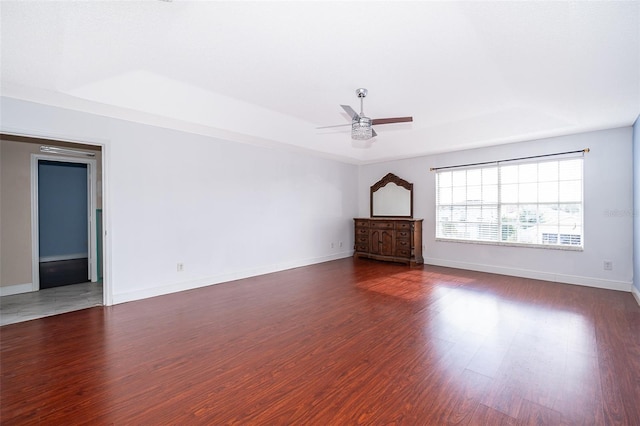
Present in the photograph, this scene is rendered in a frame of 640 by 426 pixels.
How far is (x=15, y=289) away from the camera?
4363 millimetres

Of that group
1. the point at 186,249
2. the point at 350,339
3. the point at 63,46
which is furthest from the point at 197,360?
the point at 63,46

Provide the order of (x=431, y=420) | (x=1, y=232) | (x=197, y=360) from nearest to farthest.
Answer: (x=431, y=420)
(x=197, y=360)
(x=1, y=232)

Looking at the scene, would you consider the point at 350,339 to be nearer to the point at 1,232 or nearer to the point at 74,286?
the point at 74,286

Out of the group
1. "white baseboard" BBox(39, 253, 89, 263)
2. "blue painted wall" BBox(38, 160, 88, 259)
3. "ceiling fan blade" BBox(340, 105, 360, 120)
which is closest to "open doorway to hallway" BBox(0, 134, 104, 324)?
"white baseboard" BBox(39, 253, 89, 263)

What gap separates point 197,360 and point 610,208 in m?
6.07

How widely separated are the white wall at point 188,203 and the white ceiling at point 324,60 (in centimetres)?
30

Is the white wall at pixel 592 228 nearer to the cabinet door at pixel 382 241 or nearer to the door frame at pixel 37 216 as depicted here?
the cabinet door at pixel 382 241

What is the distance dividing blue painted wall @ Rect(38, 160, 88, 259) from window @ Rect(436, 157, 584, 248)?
9.29 metres

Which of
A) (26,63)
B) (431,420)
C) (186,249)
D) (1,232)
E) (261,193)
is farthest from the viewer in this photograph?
(261,193)

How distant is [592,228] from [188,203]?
6.49 metres

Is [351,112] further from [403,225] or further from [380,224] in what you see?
[380,224]

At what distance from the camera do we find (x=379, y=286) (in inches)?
185

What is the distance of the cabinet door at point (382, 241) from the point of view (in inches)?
265

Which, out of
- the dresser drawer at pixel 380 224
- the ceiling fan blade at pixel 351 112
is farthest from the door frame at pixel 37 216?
the dresser drawer at pixel 380 224
